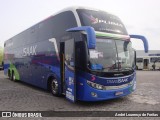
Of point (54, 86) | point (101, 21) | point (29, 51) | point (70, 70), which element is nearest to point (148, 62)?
point (29, 51)

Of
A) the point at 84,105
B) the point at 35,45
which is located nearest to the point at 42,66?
the point at 35,45

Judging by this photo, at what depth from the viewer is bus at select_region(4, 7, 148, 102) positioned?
25.3ft

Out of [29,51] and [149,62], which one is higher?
[29,51]

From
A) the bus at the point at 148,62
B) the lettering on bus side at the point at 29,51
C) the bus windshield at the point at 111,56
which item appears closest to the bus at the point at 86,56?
the bus windshield at the point at 111,56

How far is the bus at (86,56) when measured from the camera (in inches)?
304

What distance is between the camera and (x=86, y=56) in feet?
25.2

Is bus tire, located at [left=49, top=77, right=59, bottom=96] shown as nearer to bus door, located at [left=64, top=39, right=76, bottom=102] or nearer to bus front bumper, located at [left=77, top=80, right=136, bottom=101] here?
bus door, located at [left=64, top=39, right=76, bottom=102]

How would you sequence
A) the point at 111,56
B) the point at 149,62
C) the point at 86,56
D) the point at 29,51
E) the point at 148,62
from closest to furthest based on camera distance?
the point at 86,56, the point at 111,56, the point at 29,51, the point at 149,62, the point at 148,62

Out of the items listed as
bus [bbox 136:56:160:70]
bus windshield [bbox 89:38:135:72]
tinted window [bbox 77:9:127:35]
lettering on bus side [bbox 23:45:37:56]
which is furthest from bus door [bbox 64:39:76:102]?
bus [bbox 136:56:160:70]

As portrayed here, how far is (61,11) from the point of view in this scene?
957 centimetres

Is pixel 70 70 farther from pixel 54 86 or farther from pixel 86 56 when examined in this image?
pixel 54 86

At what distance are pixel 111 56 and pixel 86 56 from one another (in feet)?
3.53

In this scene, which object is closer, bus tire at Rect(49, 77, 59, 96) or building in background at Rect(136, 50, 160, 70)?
bus tire at Rect(49, 77, 59, 96)

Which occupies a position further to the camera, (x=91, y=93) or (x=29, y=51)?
(x=29, y=51)
